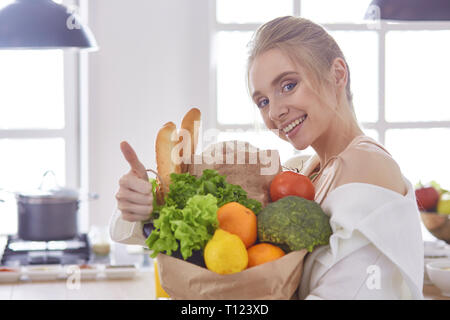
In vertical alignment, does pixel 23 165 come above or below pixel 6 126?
below

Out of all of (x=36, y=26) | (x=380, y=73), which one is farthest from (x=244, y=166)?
(x=380, y=73)

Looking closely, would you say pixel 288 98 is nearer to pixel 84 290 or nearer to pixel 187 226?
pixel 187 226

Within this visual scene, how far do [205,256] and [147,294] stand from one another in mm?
892

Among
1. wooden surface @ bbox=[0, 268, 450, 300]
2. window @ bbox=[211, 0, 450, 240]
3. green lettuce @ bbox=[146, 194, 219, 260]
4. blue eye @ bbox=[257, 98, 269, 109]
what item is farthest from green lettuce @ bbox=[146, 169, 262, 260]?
window @ bbox=[211, 0, 450, 240]

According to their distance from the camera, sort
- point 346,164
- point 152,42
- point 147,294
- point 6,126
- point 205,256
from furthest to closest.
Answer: point 6,126 → point 152,42 → point 147,294 → point 346,164 → point 205,256

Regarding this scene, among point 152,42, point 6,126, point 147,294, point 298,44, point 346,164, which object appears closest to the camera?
point 346,164

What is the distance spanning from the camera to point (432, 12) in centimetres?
172

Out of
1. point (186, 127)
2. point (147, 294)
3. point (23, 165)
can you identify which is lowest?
point (147, 294)

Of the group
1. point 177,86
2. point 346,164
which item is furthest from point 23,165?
point 346,164

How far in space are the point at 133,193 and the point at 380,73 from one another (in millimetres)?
2766

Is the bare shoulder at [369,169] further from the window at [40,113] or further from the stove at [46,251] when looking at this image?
the window at [40,113]

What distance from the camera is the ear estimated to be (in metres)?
1.18

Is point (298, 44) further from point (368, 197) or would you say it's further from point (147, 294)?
point (147, 294)

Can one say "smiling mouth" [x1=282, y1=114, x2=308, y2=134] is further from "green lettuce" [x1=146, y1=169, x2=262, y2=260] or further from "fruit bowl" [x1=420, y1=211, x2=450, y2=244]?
"fruit bowl" [x1=420, y1=211, x2=450, y2=244]
